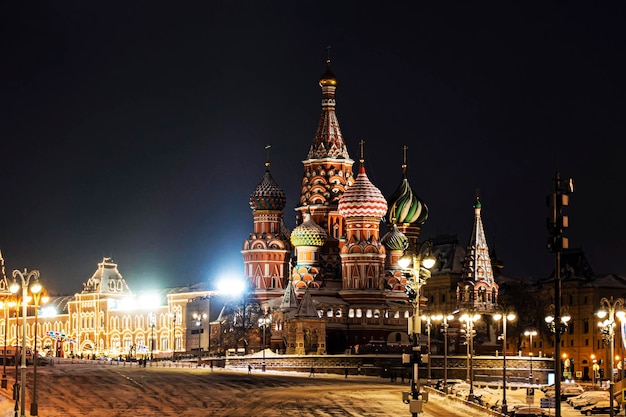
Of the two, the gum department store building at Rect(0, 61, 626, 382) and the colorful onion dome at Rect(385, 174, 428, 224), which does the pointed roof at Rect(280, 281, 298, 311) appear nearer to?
the gum department store building at Rect(0, 61, 626, 382)

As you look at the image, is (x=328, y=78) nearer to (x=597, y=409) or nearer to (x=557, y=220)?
(x=597, y=409)

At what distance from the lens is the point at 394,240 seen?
119625 millimetres

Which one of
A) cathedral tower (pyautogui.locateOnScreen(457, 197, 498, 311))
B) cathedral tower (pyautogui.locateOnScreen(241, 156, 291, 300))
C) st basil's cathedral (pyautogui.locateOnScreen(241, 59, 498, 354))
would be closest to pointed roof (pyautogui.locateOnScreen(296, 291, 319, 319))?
st basil's cathedral (pyautogui.locateOnScreen(241, 59, 498, 354))

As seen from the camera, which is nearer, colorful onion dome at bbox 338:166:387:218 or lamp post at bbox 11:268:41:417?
lamp post at bbox 11:268:41:417

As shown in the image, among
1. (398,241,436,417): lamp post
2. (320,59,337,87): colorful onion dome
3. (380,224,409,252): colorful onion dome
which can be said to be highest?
(320,59,337,87): colorful onion dome

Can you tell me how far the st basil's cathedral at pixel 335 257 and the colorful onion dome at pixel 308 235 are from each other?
87 mm

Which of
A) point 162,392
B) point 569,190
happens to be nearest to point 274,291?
point 162,392

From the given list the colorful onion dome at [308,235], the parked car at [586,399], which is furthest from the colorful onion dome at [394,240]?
the parked car at [586,399]

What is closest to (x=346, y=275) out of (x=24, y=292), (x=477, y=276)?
(x=477, y=276)

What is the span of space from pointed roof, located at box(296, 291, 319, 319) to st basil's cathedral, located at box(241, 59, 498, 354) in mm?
80

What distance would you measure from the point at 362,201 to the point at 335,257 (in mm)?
7485

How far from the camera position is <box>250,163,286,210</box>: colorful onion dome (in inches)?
4754

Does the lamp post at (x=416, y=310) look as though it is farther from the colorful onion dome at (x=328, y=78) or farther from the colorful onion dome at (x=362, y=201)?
the colorful onion dome at (x=328, y=78)

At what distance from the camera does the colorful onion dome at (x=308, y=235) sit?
382 ft
